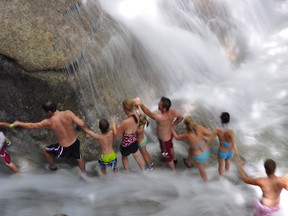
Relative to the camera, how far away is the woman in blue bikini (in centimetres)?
574

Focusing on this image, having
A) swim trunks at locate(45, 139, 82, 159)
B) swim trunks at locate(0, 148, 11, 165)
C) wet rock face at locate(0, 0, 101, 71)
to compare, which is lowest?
swim trunks at locate(0, 148, 11, 165)

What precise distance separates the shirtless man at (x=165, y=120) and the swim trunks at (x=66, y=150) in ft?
4.25

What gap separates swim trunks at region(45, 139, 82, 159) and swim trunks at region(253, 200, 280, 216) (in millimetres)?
3008

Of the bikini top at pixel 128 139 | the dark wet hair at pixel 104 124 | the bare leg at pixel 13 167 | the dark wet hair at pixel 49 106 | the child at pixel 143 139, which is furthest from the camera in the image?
the bare leg at pixel 13 167

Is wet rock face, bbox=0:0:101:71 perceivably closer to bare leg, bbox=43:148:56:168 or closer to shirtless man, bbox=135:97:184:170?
bare leg, bbox=43:148:56:168

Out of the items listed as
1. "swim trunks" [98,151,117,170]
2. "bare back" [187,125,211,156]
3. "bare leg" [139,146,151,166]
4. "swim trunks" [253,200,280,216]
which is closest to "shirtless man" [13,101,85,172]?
"swim trunks" [98,151,117,170]

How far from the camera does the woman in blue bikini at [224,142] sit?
5.74 m

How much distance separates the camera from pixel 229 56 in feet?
35.4

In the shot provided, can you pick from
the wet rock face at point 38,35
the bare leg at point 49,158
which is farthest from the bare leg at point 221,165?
the wet rock face at point 38,35

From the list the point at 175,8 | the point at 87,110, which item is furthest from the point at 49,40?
the point at 175,8

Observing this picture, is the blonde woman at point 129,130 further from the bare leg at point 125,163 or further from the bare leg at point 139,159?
the bare leg at point 125,163

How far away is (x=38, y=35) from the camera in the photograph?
660 cm

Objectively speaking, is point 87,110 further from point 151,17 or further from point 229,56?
point 229,56

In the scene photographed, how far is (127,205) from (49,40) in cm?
331
